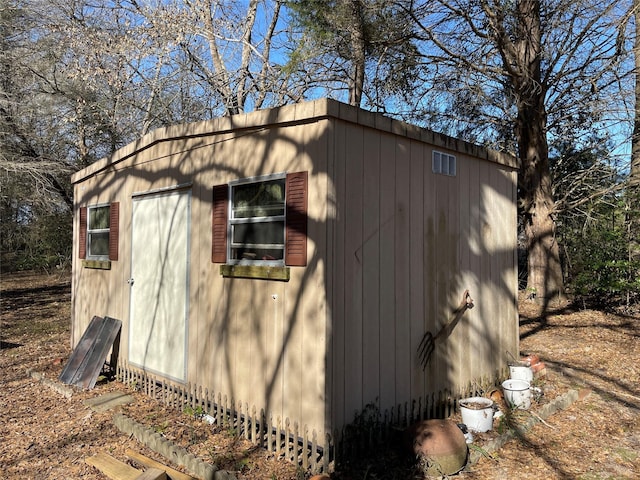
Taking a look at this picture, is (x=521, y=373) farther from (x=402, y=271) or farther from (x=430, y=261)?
(x=402, y=271)

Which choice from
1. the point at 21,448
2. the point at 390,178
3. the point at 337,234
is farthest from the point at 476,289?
the point at 21,448

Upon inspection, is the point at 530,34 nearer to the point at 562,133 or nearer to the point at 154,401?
the point at 562,133

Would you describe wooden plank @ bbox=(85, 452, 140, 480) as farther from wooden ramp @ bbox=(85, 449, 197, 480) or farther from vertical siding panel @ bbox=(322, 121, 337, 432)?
vertical siding panel @ bbox=(322, 121, 337, 432)

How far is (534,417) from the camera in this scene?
4477 millimetres

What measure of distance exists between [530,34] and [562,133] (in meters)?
2.78

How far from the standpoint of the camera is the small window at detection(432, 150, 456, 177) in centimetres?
462

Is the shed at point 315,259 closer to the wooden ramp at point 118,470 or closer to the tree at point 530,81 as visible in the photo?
the wooden ramp at point 118,470

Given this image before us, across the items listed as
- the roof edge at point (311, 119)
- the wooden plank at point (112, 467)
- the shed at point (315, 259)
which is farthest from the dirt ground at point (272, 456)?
the roof edge at point (311, 119)

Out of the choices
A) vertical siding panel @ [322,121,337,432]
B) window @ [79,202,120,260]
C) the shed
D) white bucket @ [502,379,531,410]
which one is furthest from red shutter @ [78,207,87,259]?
white bucket @ [502,379,531,410]

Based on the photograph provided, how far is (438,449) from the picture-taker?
134 inches

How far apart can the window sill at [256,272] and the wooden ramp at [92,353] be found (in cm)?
250

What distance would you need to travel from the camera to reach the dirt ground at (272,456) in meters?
3.55

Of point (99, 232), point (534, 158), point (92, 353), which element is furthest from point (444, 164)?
point (534, 158)

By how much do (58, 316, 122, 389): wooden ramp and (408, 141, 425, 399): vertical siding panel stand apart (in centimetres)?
376
